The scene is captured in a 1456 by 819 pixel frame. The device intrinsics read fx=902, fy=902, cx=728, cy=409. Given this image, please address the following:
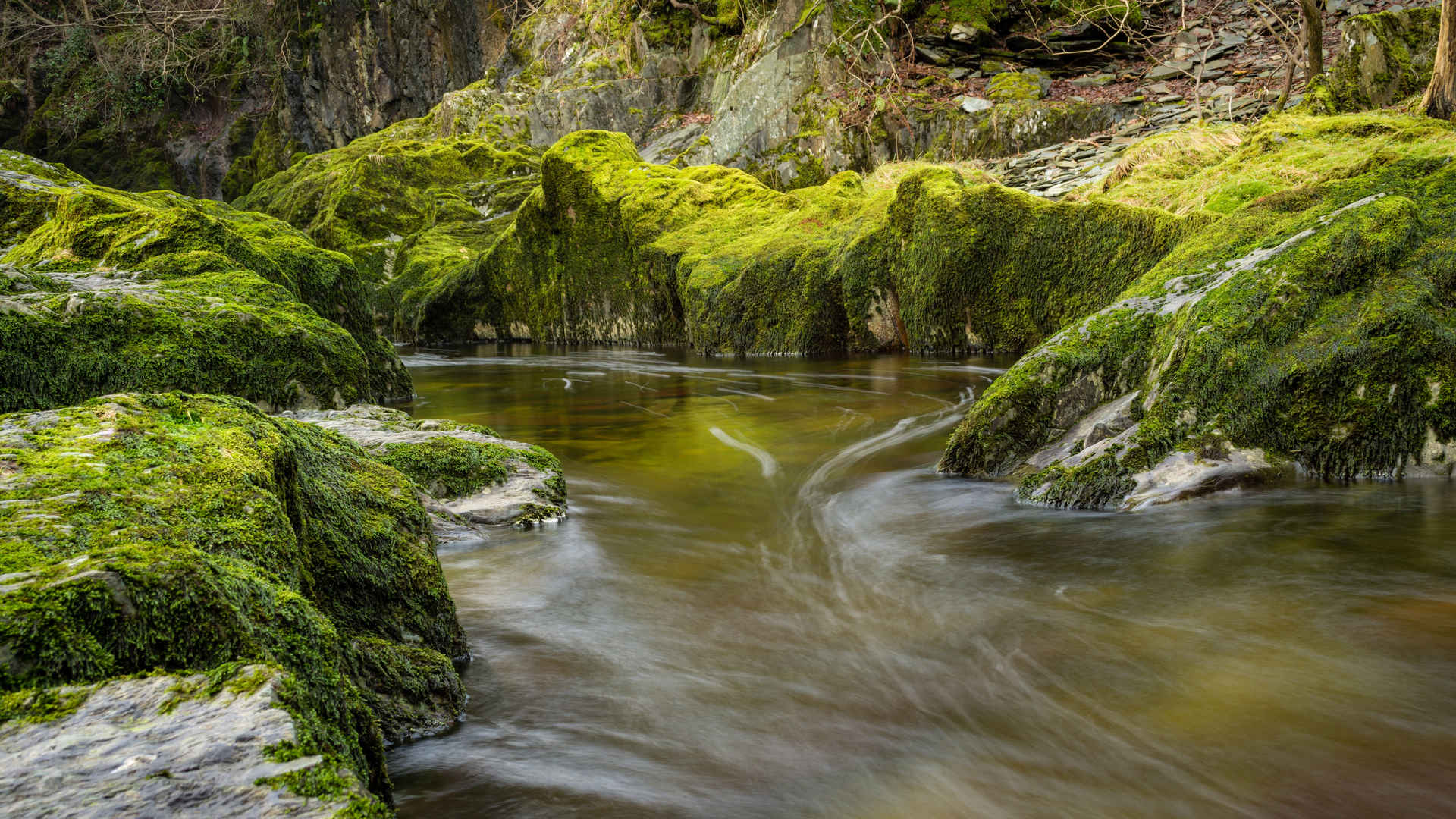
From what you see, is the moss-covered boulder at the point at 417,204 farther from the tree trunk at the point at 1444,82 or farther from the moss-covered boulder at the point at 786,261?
the tree trunk at the point at 1444,82

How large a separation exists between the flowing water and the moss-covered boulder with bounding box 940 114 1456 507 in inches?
9.9

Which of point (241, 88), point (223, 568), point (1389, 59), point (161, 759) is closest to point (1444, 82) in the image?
point (1389, 59)

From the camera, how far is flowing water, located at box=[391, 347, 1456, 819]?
2.27 m

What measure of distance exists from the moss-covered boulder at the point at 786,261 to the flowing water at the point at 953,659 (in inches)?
274

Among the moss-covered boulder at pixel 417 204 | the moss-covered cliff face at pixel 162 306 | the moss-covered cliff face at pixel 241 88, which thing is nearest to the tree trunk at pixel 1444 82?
the moss-covered cliff face at pixel 162 306

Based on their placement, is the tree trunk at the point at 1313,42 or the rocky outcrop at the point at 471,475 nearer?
the rocky outcrop at the point at 471,475

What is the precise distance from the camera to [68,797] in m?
1.22

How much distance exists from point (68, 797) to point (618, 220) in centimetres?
1788

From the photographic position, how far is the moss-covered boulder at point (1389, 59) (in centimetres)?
1201

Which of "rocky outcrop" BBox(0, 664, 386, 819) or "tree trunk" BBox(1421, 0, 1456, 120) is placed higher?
"tree trunk" BBox(1421, 0, 1456, 120)

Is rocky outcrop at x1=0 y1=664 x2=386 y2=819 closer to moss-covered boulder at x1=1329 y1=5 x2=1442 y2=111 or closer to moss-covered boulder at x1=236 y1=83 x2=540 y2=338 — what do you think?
moss-covered boulder at x1=1329 y1=5 x2=1442 y2=111

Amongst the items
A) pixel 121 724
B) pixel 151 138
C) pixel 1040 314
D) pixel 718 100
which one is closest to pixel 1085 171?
pixel 1040 314

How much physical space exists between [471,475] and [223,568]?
10.7 feet

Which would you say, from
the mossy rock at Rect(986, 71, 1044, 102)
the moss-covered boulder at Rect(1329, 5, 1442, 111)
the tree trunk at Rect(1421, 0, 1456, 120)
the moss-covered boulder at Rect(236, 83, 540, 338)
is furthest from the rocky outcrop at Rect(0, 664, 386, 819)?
the moss-covered boulder at Rect(236, 83, 540, 338)
